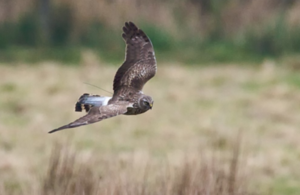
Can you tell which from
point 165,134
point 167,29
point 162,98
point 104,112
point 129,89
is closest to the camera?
point 104,112

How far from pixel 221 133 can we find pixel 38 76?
3.68 meters

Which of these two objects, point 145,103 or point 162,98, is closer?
point 145,103

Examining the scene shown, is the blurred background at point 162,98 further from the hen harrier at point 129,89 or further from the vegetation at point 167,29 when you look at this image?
the hen harrier at point 129,89

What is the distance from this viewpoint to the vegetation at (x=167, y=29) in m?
12.7

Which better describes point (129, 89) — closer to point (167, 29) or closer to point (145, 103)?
point (145, 103)

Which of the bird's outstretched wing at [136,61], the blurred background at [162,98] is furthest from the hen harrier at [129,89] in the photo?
the blurred background at [162,98]

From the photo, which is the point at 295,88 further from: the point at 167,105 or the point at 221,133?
the point at 221,133

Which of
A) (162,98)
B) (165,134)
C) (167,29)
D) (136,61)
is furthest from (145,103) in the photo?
(167,29)

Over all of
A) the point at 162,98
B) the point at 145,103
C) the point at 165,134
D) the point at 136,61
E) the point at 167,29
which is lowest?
the point at 145,103

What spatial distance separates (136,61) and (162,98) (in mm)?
7461

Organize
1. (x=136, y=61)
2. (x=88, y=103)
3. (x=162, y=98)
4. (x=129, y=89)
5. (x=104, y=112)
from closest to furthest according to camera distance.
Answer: (x=104, y=112) < (x=88, y=103) < (x=129, y=89) < (x=136, y=61) < (x=162, y=98)

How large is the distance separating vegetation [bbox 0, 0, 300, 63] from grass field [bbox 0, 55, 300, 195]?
1.69ft

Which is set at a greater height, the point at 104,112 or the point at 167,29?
the point at 167,29

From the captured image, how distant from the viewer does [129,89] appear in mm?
3020
